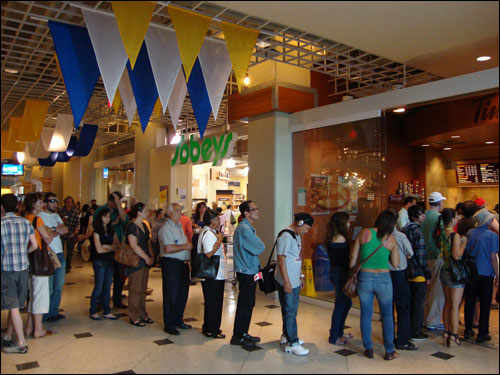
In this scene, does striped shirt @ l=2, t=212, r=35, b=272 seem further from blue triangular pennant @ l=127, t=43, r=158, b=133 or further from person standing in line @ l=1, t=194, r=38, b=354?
blue triangular pennant @ l=127, t=43, r=158, b=133

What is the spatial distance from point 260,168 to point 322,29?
2916 millimetres

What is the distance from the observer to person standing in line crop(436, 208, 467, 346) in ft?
14.5

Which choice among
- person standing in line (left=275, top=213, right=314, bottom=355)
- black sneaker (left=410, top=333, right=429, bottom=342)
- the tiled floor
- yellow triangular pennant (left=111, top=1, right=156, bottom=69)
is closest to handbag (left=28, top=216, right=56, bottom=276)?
the tiled floor

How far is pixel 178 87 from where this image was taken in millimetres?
5969

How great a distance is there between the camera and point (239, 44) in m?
4.72

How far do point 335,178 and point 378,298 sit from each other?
2.65 m

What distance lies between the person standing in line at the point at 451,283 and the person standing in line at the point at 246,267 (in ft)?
6.29

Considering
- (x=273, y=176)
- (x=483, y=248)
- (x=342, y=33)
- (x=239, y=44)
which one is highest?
(x=342, y=33)

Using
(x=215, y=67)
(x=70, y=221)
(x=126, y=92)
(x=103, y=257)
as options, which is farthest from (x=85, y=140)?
(x=215, y=67)

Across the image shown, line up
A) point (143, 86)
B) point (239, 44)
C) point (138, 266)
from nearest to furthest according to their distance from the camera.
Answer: point (239, 44)
point (138, 266)
point (143, 86)

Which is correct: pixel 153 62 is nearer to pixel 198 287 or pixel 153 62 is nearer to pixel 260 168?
pixel 260 168

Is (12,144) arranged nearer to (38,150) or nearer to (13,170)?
(38,150)

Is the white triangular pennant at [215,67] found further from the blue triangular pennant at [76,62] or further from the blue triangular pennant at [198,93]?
the blue triangular pennant at [76,62]

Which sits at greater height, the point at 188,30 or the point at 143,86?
the point at 188,30
